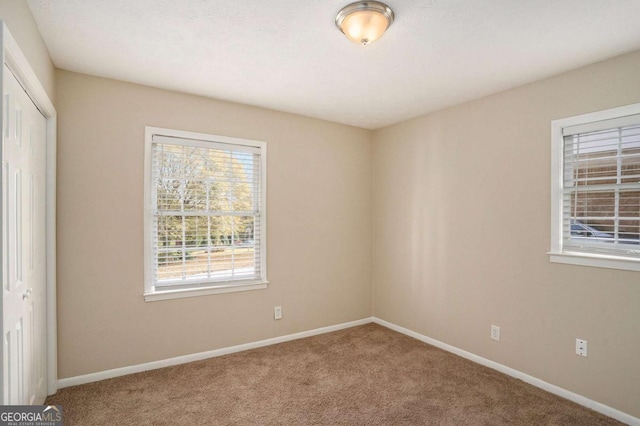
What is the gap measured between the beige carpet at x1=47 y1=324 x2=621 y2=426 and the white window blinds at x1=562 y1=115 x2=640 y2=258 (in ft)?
3.94

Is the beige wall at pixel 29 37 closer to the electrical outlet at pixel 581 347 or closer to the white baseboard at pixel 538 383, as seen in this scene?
the electrical outlet at pixel 581 347

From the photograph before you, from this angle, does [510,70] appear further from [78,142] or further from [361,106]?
[78,142]

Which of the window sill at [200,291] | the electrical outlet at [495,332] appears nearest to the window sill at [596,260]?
the electrical outlet at [495,332]

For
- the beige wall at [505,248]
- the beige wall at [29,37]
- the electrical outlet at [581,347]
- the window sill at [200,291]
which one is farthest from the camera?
the window sill at [200,291]

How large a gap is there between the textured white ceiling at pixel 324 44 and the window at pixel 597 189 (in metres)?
0.46

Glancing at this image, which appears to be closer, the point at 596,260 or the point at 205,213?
the point at 596,260

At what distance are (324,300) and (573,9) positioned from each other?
332cm

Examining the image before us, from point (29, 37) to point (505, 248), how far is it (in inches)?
144

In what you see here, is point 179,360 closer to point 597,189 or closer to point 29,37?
point 29,37

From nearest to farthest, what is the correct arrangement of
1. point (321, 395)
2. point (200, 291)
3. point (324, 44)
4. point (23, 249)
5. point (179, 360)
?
point (23, 249) < point (324, 44) < point (321, 395) < point (179, 360) < point (200, 291)

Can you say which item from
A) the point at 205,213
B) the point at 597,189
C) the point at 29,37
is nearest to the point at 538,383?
the point at 597,189

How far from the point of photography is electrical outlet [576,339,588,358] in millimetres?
2516

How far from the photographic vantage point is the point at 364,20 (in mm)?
1879

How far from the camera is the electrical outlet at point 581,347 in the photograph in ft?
8.25
